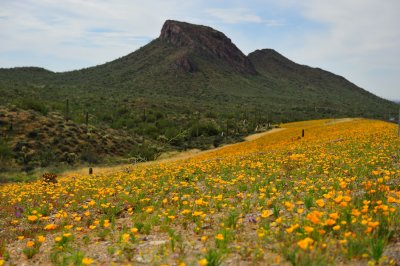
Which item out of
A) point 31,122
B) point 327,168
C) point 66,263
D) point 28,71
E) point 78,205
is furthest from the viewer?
point 28,71

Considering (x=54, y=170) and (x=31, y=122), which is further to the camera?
(x=31, y=122)

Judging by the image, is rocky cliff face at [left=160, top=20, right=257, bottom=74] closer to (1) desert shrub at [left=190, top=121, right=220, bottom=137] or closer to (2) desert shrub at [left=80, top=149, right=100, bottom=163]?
(1) desert shrub at [left=190, top=121, right=220, bottom=137]

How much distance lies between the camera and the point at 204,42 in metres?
148

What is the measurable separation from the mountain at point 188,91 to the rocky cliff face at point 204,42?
456 mm

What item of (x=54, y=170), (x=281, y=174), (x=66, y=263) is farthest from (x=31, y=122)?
(x=66, y=263)

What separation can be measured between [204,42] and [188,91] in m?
45.6

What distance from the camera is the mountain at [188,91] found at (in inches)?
2242

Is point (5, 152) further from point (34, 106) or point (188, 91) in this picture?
point (188, 91)

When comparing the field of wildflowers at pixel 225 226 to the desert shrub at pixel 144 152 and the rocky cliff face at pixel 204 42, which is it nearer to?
the desert shrub at pixel 144 152

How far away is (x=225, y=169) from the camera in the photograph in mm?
13789

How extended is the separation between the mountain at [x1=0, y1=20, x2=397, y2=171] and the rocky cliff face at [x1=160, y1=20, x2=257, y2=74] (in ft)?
1.50

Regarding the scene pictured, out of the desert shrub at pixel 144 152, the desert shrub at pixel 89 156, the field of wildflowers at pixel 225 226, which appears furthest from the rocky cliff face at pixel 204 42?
the field of wildflowers at pixel 225 226

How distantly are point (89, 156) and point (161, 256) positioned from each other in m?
32.5

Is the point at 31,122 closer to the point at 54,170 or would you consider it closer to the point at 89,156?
the point at 89,156
